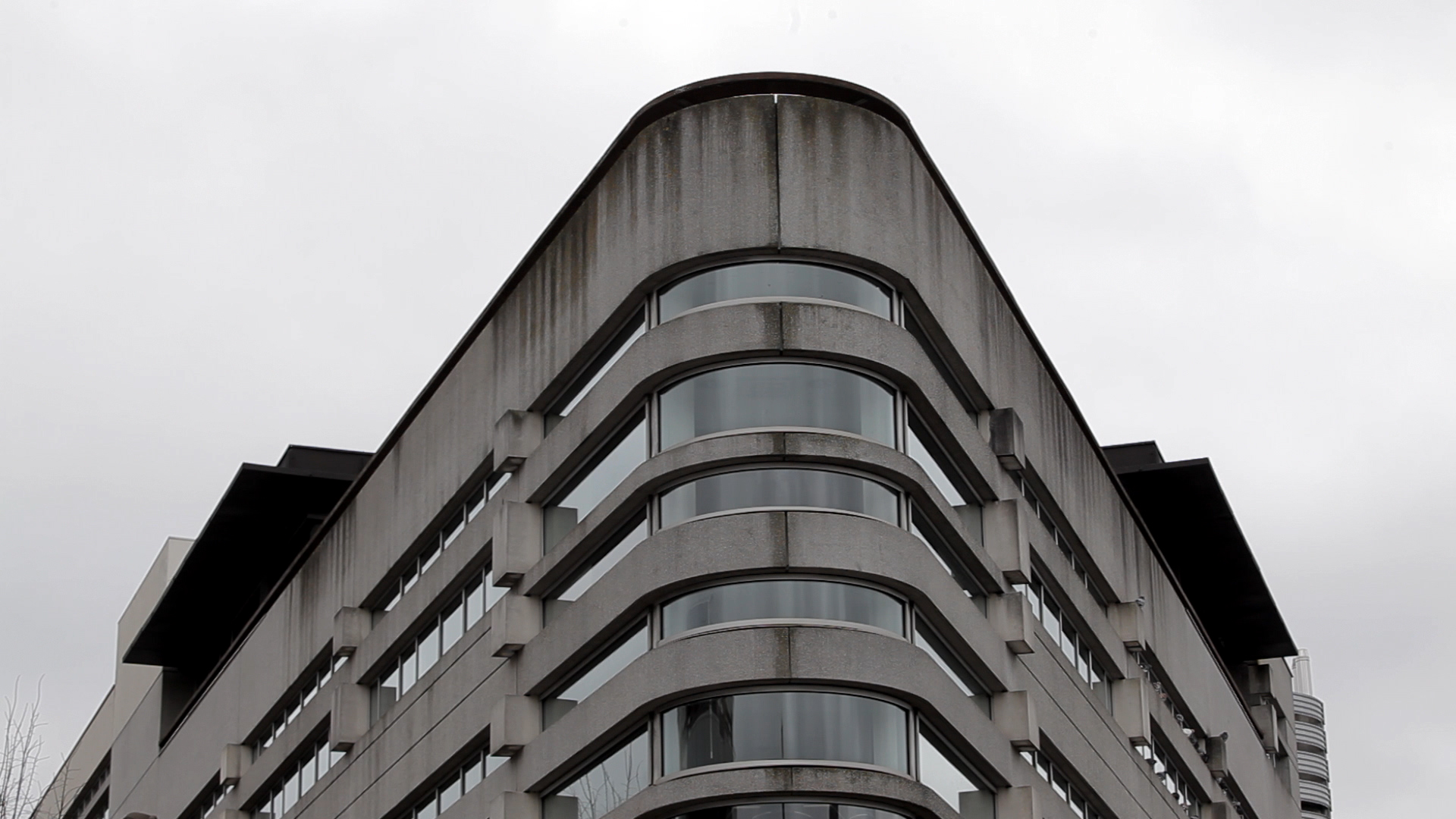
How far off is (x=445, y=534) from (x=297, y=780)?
26.4 feet

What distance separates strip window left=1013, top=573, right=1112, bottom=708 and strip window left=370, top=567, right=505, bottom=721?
8263 millimetres

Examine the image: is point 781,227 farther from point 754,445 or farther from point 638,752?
point 638,752

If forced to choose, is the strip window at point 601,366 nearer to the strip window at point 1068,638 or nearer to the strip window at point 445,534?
the strip window at point 445,534

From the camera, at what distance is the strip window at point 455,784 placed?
34.6m

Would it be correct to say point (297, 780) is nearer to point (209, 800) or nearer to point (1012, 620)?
Result: point (209, 800)

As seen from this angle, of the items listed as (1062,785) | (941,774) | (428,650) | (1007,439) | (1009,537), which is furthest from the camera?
(428,650)

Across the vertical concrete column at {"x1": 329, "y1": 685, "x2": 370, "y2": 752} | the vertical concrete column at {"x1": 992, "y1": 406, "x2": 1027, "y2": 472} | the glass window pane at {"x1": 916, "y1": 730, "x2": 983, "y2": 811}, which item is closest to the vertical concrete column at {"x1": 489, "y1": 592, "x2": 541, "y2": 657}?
the glass window pane at {"x1": 916, "y1": 730, "x2": 983, "y2": 811}

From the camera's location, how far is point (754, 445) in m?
29.6

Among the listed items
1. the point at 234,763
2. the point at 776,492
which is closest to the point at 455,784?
the point at 776,492

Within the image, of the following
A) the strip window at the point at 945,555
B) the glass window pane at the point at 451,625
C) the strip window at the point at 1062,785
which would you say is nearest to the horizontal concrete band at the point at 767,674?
the strip window at the point at 945,555

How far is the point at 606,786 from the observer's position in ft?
99.7

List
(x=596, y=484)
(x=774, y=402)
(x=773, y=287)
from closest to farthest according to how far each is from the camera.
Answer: (x=774, y=402) → (x=773, y=287) → (x=596, y=484)

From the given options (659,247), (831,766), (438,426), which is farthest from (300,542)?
A: (831,766)

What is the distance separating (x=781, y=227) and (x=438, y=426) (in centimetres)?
945
